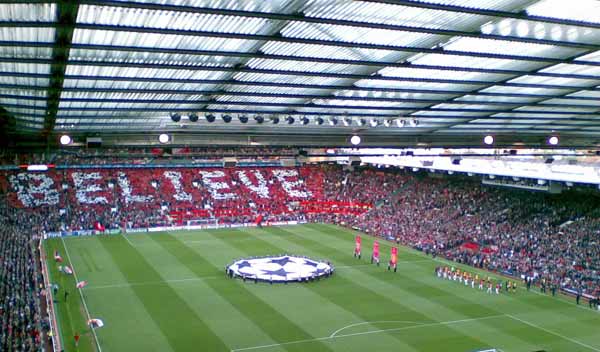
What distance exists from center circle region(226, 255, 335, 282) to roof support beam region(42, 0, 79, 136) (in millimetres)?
24095

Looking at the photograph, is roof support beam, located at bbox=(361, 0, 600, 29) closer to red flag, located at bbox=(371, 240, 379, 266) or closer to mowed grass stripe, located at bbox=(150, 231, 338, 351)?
mowed grass stripe, located at bbox=(150, 231, 338, 351)

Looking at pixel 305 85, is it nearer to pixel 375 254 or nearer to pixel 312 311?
pixel 312 311

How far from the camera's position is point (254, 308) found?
33156 millimetres

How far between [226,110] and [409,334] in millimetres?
16536

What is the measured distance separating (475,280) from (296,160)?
49.7 feet

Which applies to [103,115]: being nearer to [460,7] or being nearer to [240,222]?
[460,7]

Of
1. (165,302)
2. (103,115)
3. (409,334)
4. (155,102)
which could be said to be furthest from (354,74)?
(165,302)

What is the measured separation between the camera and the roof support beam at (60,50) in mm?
10176

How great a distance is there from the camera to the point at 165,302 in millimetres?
34312

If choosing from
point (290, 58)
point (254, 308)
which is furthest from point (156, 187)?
point (290, 58)

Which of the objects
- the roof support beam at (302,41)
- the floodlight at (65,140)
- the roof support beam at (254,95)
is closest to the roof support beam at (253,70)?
the roof support beam at (254,95)

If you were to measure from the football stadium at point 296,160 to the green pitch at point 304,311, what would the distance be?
19 centimetres

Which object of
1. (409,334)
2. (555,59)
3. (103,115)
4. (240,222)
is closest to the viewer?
(555,59)

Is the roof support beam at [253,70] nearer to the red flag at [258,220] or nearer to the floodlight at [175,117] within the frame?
the floodlight at [175,117]
